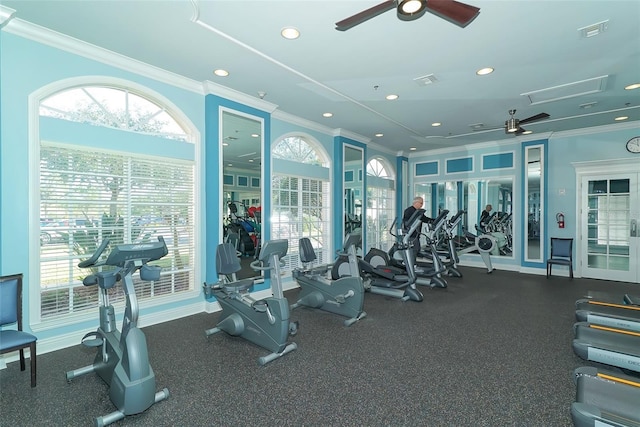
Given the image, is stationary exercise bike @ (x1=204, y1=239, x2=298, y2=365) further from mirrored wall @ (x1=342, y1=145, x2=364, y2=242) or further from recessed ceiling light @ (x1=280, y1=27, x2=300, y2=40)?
mirrored wall @ (x1=342, y1=145, x2=364, y2=242)

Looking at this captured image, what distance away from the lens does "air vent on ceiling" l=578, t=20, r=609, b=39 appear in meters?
2.78

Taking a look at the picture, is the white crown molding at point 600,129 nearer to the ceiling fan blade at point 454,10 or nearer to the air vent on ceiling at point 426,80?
the air vent on ceiling at point 426,80

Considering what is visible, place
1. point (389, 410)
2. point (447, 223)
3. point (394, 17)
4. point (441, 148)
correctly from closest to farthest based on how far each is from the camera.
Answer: point (389, 410) < point (394, 17) < point (447, 223) < point (441, 148)

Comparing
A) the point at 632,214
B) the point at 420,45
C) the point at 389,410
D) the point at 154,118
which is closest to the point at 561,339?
the point at 389,410

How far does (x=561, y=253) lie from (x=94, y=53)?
8.45m

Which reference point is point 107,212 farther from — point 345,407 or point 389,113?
point 389,113

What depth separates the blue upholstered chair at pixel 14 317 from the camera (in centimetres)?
233

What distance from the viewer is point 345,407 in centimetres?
213

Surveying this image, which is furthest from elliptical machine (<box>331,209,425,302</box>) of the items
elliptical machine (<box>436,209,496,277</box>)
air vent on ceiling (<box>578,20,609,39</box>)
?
air vent on ceiling (<box>578,20,609,39</box>)

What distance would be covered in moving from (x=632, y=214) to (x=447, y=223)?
132 inches

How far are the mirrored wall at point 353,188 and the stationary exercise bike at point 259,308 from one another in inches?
142

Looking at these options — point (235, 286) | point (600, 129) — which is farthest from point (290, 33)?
point (600, 129)

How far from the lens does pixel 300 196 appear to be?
19.0 ft

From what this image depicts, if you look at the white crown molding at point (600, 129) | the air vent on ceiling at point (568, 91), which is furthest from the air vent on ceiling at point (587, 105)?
the white crown molding at point (600, 129)
